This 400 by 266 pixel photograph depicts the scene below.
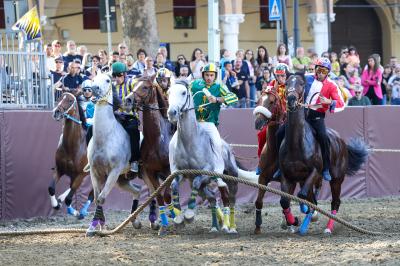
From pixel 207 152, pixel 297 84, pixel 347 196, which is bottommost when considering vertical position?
pixel 347 196

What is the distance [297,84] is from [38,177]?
6.08 meters

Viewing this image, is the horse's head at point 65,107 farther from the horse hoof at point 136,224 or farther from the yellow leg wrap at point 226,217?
the yellow leg wrap at point 226,217

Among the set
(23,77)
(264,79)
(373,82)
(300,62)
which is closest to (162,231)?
(23,77)

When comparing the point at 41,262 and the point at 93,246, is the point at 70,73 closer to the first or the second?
the point at 93,246

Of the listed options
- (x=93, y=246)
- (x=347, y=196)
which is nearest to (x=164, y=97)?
(x=93, y=246)

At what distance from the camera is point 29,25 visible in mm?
19703

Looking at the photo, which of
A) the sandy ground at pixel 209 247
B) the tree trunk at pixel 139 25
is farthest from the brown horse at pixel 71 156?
the tree trunk at pixel 139 25

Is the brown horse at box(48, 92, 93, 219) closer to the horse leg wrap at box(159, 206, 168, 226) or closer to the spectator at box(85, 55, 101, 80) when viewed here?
the horse leg wrap at box(159, 206, 168, 226)

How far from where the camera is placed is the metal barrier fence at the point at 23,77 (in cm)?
1853

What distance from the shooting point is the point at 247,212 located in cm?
1912

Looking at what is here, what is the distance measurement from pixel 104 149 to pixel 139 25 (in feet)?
37.7

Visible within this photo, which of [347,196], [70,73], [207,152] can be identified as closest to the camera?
[207,152]

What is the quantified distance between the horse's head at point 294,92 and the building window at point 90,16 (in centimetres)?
2457

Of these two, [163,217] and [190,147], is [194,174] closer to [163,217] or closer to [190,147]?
[190,147]
